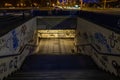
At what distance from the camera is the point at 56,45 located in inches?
1778

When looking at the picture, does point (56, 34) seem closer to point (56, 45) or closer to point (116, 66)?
point (56, 45)

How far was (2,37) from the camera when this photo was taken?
12.4m

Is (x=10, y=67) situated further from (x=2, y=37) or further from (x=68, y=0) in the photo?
(x=68, y=0)

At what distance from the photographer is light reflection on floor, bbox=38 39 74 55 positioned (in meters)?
41.6

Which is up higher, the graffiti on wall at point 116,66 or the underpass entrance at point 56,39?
the graffiti on wall at point 116,66

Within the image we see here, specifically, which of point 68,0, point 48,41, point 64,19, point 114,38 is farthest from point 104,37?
point 68,0

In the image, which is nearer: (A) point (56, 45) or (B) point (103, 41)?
(B) point (103, 41)

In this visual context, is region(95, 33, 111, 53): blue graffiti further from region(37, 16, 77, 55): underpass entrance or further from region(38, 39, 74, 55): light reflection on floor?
region(38, 39, 74, 55): light reflection on floor

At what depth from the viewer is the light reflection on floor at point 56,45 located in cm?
4156

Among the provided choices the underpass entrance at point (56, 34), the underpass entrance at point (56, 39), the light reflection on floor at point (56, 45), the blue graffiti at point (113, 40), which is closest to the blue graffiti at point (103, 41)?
the blue graffiti at point (113, 40)

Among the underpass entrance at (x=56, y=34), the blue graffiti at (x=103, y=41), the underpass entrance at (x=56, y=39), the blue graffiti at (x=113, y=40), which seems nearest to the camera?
the blue graffiti at (x=113, y=40)

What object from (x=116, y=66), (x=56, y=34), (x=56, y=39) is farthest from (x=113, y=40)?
(x=56, y=39)

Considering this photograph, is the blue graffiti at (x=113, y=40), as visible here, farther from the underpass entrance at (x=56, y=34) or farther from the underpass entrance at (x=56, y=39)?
the underpass entrance at (x=56, y=39)

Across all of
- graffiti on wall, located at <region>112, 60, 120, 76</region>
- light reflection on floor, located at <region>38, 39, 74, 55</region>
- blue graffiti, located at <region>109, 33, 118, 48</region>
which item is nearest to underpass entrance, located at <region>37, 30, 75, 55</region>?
light reflection on floor, located at <region>38, 39, 74, 55</region>
